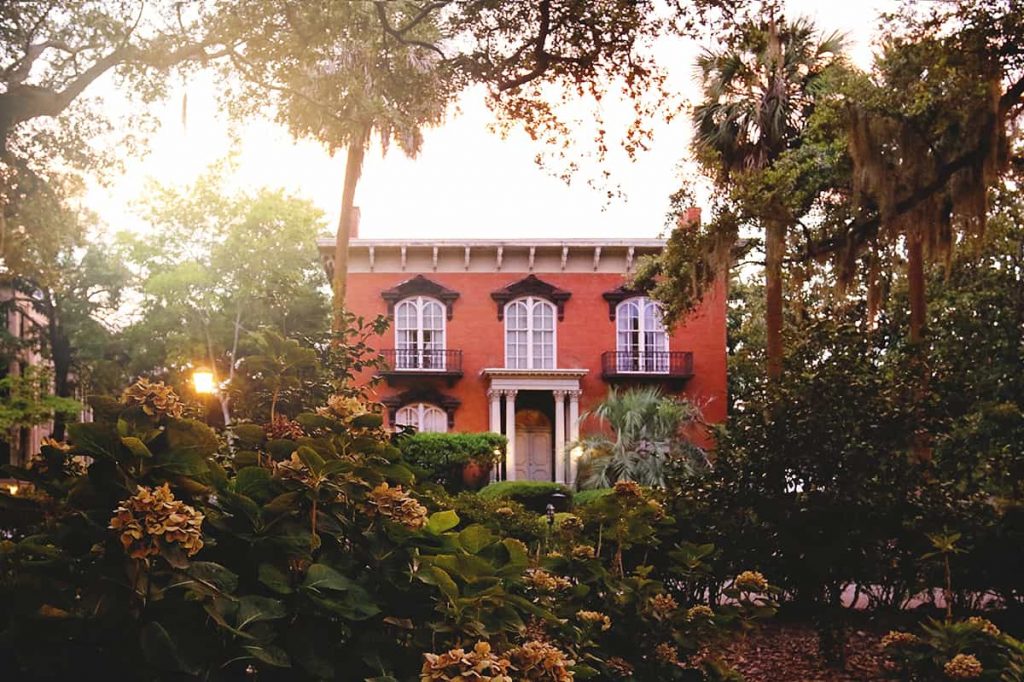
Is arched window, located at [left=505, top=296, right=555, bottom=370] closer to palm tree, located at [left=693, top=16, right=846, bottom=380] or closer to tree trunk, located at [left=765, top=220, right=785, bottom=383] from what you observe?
palm tree, located at [left=693, top=16, right=846, bottom=380]

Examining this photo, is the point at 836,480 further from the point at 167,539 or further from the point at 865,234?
the point at 865,234

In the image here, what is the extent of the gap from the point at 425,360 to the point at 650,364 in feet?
15.5

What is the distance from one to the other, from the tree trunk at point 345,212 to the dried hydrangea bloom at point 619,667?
308 centimetres

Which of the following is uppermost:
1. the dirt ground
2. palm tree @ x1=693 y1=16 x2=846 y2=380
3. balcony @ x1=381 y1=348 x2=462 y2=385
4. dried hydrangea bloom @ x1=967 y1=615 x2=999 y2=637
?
palm tree @ x1=693 y1=16 x2=846 y2=380

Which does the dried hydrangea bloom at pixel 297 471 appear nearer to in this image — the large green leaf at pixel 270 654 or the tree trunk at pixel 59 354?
the large green leaf at pixel 270 654

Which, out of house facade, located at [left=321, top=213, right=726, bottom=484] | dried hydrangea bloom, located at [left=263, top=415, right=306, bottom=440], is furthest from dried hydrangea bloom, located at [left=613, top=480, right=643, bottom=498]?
house facade, located at [left=321, top=213, right=726, bottom=484]

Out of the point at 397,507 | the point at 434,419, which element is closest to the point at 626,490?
the point at 397,507

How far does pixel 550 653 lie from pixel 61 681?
2.71 ft

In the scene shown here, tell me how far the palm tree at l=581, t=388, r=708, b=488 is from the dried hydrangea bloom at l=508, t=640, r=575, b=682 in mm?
13694

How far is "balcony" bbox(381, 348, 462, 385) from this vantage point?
17812 millimetres

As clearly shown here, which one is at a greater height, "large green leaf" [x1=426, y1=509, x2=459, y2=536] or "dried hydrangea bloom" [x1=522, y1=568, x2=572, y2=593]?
"large green leaf" [x1=426, y1=509, x2=459, y2=536]

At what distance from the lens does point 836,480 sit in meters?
4.30

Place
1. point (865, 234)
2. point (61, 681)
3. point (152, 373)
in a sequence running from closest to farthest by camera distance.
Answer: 1. point (61, 681)
2. point (152, 373)
3. point (865, 234)

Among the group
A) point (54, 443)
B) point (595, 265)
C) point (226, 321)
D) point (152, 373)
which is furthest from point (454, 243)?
point (54, 443)
